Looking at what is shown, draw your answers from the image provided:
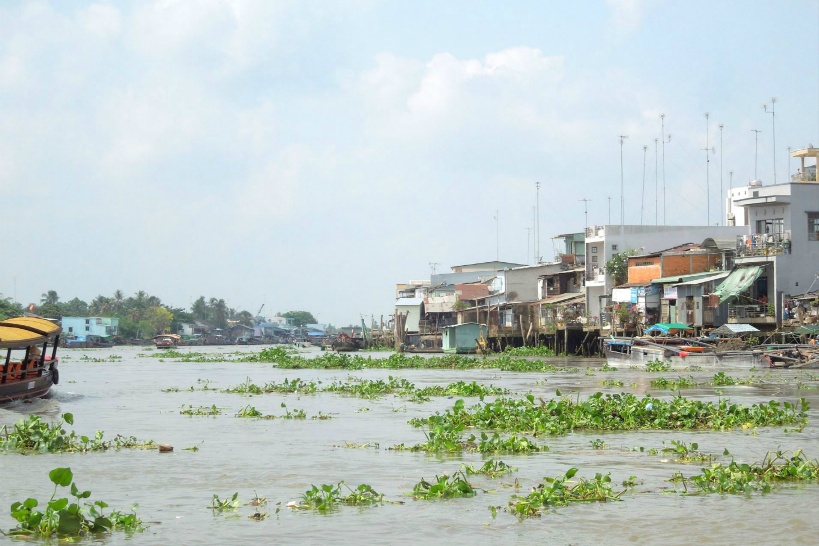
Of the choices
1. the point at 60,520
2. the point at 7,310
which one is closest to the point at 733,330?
the point at 60,520

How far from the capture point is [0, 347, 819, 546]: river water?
28.9 feet

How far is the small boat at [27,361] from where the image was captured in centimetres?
2302

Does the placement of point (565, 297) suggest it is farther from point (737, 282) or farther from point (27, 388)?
point (27, 388)

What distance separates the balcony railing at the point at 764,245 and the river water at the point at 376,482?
2228cm

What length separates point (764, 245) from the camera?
143 ft

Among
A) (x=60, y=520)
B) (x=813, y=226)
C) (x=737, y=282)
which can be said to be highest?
(x=813, y=226)

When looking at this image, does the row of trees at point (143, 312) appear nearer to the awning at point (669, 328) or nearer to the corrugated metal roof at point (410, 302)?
the corrugated metal roof at point (410, 302)

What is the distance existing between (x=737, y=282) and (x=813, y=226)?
15.0 feet

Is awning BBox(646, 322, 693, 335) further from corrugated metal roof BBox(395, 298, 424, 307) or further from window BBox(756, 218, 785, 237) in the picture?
corrugated metal roof BBox(395, 298, 424, 307)

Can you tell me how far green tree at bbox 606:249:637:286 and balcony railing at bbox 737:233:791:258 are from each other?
10237mm

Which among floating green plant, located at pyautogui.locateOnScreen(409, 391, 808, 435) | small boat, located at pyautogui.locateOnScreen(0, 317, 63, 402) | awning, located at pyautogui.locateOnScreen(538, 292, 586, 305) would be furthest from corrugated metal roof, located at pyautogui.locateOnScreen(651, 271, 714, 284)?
small boat, located at pyautogui.locateOnScreen(0, 317, 63, 402)

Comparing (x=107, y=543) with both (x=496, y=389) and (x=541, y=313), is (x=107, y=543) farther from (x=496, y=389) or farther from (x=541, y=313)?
(x=541, y=313)

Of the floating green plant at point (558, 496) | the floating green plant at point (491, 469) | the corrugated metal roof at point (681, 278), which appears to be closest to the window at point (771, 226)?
the corrugated metal roof at point (681, 278)

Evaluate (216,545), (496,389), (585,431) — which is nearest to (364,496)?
(216,545)
